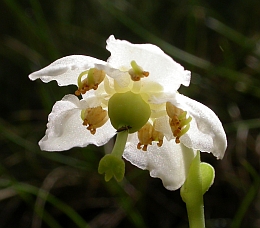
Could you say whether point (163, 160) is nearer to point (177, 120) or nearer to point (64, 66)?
point (177, 120)

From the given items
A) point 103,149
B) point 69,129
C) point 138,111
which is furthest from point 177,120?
point 103,149

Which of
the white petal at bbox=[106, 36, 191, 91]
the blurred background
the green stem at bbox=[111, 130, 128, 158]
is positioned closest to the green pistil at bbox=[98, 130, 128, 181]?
the green stem at bbox=[111, 130, 128, 158]

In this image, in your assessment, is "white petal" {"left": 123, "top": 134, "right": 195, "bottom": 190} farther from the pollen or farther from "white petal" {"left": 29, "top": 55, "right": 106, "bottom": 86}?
"white petal" {"left": 29, "top": 55, "right": 106, "bottom": 86}

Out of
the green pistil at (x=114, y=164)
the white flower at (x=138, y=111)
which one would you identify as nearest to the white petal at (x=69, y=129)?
the white flower at (x=138, y=111)

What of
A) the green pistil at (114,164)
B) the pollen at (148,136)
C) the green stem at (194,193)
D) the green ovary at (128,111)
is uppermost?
the green ovary at (128,111)

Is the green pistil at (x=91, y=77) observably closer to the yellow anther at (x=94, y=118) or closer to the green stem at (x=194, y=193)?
the yellow anther at (x=94, y=118)

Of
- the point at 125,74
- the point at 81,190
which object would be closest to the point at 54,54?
the point at 81,190
